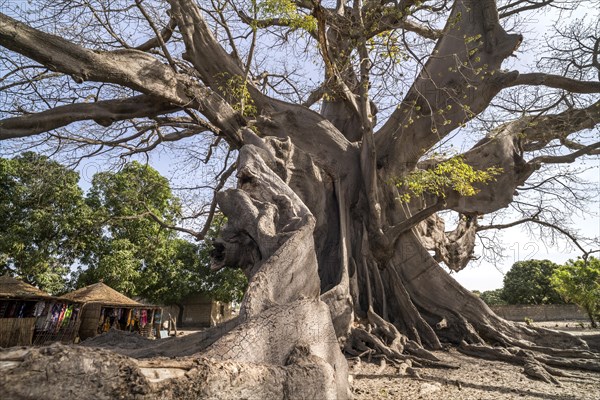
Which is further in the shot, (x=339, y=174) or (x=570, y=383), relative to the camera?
(x=339, y=174)

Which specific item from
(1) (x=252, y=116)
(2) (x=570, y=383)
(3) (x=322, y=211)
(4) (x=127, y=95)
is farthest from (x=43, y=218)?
(2) (x=570, y=383)

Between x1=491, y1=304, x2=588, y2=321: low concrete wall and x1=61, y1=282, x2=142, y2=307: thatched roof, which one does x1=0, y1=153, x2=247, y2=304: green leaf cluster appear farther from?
x1=491, y1=304, x2=588, y2=321: low concrete wall

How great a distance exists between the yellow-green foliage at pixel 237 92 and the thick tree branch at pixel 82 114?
1.00m

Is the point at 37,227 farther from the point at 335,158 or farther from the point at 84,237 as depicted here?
the point at 335,158

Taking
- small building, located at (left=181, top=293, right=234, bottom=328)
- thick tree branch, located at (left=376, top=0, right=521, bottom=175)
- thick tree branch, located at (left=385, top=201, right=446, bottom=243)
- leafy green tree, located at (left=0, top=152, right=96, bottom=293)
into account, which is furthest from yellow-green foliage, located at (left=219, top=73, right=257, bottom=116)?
small building, located at (left=181, top=293, right=234, bottom=328)

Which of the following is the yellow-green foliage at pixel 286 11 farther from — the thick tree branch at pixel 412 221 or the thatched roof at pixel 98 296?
the thatched roof at pixel 98 296

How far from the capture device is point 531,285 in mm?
26109

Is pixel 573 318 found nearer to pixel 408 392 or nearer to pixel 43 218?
pixel 408 392

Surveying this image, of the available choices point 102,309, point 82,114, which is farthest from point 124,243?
point 82,114

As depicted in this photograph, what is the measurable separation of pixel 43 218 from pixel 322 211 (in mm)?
13921

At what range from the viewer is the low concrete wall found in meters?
20.9

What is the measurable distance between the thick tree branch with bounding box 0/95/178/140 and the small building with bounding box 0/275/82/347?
6280 millimetres

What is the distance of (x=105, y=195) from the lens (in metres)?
16.8

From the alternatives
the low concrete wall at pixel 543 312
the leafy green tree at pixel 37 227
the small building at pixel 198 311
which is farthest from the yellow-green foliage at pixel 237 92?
the low concrete wall at pixel 543 312
